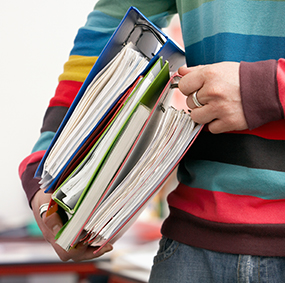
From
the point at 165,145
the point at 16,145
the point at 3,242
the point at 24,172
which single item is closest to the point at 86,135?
the point at 165,145

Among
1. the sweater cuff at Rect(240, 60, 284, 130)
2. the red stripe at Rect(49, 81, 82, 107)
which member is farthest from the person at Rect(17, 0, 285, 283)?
the red stripe at Rect(49, 81, 82, 107)

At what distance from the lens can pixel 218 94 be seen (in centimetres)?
44

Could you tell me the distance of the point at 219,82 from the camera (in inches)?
17.3

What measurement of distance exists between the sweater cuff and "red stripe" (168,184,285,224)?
146 millimetres

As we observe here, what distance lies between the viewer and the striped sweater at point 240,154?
1.44 feet

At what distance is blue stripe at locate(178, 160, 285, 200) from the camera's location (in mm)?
499

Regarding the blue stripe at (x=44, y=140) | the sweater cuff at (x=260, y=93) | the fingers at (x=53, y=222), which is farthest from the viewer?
the blue stripe at (x=44, y=140)

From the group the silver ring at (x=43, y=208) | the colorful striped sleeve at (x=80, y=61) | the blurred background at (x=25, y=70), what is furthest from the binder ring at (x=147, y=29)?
the blurred background at (x=25, y=70)

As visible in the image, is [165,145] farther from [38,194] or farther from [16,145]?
→ [16,145]

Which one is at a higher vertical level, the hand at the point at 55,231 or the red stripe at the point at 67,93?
the red stripe at the point at 67,93

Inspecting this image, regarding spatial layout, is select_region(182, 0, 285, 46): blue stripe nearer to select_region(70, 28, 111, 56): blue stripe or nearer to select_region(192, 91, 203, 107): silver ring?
select_region(192, 91, 203, 107): silver ring

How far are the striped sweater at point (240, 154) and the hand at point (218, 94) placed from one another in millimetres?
13

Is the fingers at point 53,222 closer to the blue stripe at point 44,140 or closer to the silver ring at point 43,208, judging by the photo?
the silver ring at point 43,208

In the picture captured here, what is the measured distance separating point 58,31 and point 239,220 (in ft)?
6.54
